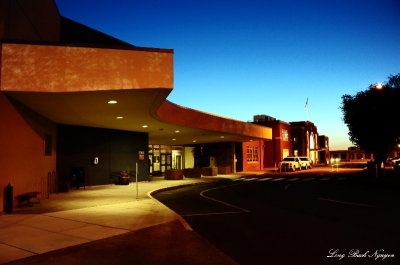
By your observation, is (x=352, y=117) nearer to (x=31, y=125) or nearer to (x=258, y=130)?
(x=258, y=130)

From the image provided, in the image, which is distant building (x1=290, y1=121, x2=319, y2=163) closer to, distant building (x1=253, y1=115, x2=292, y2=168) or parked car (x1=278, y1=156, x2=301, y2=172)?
distant building (x1=253, y1=115, x2=292, y2=168)

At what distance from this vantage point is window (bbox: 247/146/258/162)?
4877 cm

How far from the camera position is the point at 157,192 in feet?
66.7

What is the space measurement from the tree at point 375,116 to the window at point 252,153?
15.5 metres

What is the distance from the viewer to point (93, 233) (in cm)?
874

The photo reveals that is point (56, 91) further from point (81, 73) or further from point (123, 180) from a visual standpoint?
point (123, 180)

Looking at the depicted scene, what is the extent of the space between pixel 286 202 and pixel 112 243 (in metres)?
9.13

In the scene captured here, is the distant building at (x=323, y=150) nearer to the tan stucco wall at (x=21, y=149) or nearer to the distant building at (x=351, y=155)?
the distant building at (x=351, y=155)

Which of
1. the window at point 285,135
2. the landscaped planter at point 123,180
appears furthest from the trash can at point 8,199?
the window at point 285,135

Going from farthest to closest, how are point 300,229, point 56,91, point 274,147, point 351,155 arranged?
1. point 351,155
2. point 274,147
3. point 56,91
4. point 300,229

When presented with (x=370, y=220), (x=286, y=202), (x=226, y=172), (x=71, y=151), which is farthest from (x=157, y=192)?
(x=226, y=172)

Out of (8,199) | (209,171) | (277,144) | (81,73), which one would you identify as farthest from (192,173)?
(277,144)

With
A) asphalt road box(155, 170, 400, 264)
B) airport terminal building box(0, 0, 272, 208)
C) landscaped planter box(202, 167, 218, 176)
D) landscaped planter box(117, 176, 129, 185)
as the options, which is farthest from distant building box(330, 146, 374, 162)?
asphalt road box(155, 170, 400, 264)

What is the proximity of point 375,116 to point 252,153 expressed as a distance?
20077 mm
